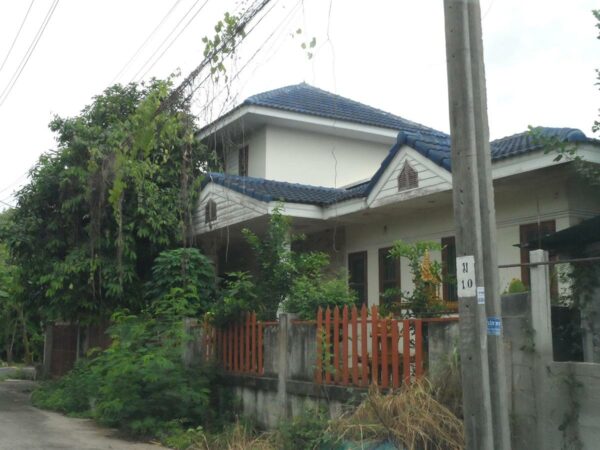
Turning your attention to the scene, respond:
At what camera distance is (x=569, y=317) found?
22.1 feet

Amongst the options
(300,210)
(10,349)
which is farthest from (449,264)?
(10,349)

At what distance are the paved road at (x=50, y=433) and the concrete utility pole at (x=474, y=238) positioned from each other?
5.72 meters

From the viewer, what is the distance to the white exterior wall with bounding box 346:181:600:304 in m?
10.3

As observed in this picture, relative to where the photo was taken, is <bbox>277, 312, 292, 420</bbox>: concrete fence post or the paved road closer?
<bbox>277, 312, 292, 420</bbox>: concrete fence post

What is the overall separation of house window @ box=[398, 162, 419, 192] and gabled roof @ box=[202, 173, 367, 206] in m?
1.01

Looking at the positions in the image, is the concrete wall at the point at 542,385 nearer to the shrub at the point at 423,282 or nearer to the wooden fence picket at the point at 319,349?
the shrub at the point at 423,282

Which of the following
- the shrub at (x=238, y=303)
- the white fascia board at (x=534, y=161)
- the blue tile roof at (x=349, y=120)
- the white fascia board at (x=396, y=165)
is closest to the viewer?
the white fascia board at (x=534, y=161)

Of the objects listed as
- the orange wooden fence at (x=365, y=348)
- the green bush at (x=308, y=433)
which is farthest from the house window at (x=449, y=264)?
the green bush at (x=308, y=433)

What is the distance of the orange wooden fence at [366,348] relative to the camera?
7.59 metres

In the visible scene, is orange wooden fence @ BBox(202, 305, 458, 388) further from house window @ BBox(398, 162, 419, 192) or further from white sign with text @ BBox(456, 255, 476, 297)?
house window @ BBox(398, 162, 419, 192)

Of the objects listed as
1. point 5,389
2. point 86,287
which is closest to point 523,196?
point 86,287

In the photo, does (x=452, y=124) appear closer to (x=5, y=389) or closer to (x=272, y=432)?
(x=272, y=432)

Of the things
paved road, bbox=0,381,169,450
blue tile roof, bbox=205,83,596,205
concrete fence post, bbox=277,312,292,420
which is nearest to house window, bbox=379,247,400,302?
blue tile roof, bbox=205,83,596,205

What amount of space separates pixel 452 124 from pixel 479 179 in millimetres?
497
